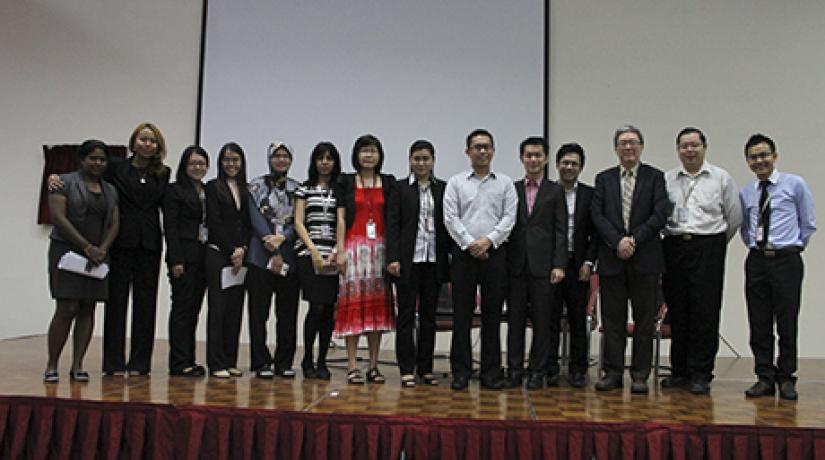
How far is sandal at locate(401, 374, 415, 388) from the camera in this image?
3564 mm

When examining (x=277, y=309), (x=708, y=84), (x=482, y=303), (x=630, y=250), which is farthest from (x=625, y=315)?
(x=708, y=84)

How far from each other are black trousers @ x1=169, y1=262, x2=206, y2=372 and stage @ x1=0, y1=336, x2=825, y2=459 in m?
0.55

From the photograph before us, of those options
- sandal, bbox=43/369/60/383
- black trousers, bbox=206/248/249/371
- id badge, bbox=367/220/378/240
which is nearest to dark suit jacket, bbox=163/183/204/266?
black trousers, bbox=206/248/249/371

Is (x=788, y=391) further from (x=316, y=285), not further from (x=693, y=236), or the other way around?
(x=316, y=285)

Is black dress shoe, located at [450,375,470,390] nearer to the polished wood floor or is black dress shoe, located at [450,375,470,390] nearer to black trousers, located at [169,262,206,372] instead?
the polished wood floor

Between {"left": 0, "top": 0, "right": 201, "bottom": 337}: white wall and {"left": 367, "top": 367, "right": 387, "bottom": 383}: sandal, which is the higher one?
{"left": 0, "top": 0, "right": 201, "bottom": 337}: white wall

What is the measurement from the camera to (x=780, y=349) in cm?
346

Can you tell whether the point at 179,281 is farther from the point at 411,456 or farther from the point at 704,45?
the point at 704,45

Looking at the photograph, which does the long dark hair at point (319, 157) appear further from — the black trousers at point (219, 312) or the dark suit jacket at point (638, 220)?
the dark suit jacket at point (638, 220)

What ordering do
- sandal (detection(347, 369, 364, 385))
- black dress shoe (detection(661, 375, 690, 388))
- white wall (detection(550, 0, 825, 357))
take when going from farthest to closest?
white wall (detection(550, 0, 825, 357)) < black dress shoe (detection(661, 375, 690, 388)) < sandal (detection(347, 369, 364, 385))

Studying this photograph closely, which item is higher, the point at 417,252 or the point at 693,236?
the point at 693,236

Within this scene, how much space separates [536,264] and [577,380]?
2.25 feet

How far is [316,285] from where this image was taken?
3627 mm

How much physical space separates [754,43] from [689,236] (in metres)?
3.43
